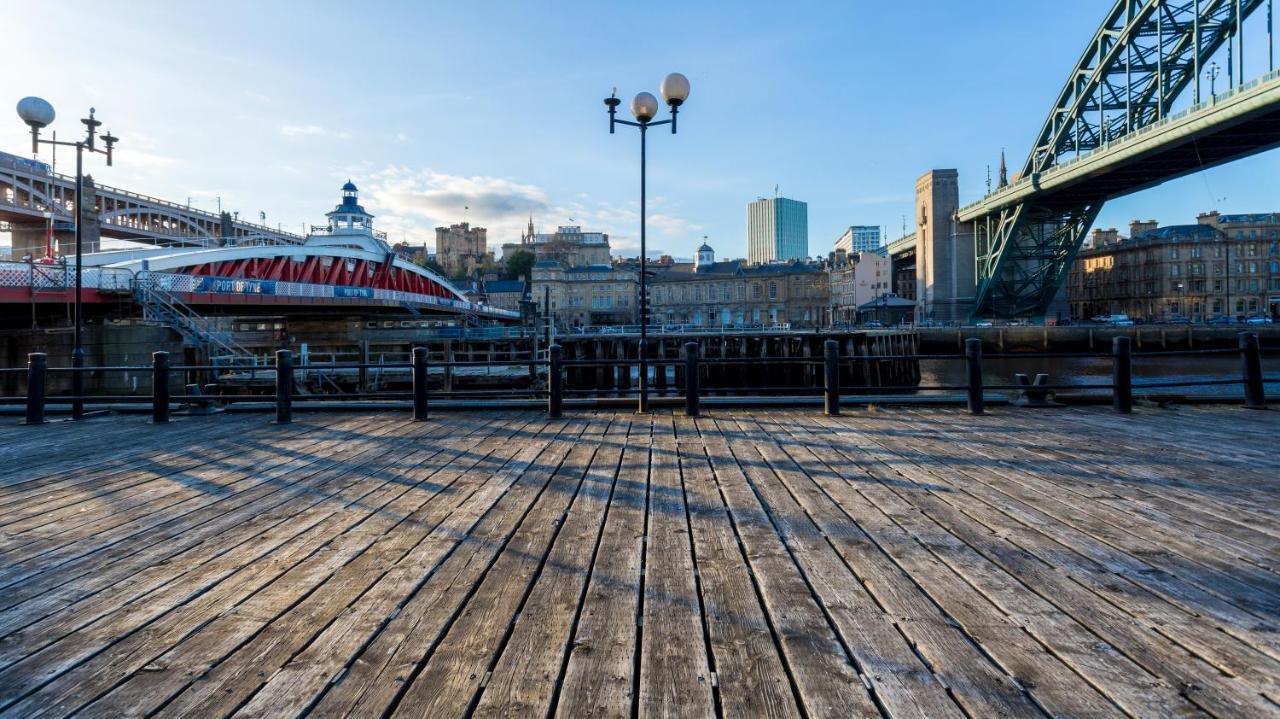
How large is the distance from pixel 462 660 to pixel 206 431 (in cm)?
677

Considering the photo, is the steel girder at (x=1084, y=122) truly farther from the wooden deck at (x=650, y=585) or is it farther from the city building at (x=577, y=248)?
the city building at (x=577, y=248)

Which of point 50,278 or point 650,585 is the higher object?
point 50,278

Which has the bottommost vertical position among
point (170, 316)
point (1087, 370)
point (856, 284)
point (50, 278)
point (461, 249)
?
point (1087, 370)

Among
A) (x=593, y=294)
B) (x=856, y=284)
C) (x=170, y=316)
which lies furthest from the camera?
(x=593, y=294)

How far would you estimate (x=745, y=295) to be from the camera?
4038 inches

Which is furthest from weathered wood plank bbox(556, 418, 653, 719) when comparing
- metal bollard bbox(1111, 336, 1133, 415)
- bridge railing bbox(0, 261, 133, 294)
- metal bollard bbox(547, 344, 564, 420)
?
bridge railing bbox(0, 261, 133, 294)

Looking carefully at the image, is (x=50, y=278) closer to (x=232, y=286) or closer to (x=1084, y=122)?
(x=232, y=286)

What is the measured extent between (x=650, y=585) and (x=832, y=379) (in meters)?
5.76

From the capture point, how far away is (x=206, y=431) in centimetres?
734

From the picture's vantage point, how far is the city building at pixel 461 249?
152 m

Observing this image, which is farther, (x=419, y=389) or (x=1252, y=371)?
(x=1252, y=371)

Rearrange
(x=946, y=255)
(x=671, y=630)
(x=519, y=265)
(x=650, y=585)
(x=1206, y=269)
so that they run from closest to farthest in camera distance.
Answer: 1. (x=671, y=630)
2. (x=650, y=585)
3. (x=946, y=255)
4. (x=1206, y=269)
5. (x=519, y=265)

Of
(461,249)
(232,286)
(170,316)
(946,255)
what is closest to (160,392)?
(170,316)

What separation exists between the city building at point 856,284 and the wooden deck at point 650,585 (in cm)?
9277
